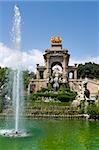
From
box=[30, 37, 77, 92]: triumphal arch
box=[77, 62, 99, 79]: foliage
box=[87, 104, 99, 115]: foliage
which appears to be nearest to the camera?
box=[87, 104, 99, 115]: foliage

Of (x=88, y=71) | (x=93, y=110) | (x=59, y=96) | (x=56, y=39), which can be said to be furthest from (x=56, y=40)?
(x=93, y=110)

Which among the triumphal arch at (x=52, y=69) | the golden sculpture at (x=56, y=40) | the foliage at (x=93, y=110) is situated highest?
the golden sculpture at (x=56, y=40)

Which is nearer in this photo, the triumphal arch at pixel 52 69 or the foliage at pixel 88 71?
the triumphal arch at pixel 52 69

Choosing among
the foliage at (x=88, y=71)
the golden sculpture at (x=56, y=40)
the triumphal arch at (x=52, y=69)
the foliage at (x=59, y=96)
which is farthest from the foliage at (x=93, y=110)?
the foliage at (x=88, y=71)

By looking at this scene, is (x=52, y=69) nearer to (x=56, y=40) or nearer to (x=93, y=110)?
(x=56, y=40)

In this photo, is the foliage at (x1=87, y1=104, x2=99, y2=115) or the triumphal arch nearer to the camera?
the foliage at (x1=87, y1=104, x2=99, y2=115)

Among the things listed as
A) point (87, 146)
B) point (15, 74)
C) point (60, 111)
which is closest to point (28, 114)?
point (60, 111)

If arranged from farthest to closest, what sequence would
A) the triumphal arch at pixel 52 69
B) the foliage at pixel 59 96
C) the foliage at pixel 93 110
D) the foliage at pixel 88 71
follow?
the foliage at pixel 88 71 < the triumphal arch at pixel 52 69 < the foliage at pixel 59 96 < the foliage at pixel 93 110

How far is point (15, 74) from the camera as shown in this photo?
21.4 metres

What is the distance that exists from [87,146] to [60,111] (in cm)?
1673

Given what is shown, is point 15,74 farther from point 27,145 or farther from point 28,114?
point 28,114

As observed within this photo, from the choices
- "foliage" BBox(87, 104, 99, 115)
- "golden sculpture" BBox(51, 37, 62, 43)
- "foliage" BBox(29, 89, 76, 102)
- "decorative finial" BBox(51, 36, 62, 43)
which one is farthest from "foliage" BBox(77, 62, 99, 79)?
"foliage" BBox(87, 104, 99, 115)

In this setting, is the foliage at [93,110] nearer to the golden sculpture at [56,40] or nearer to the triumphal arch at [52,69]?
the triumphal arch at [52,69]

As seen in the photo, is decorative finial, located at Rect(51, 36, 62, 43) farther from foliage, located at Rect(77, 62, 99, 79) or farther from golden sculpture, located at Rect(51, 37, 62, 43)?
foliage, located at Rect(77, 62, 99, 79)
